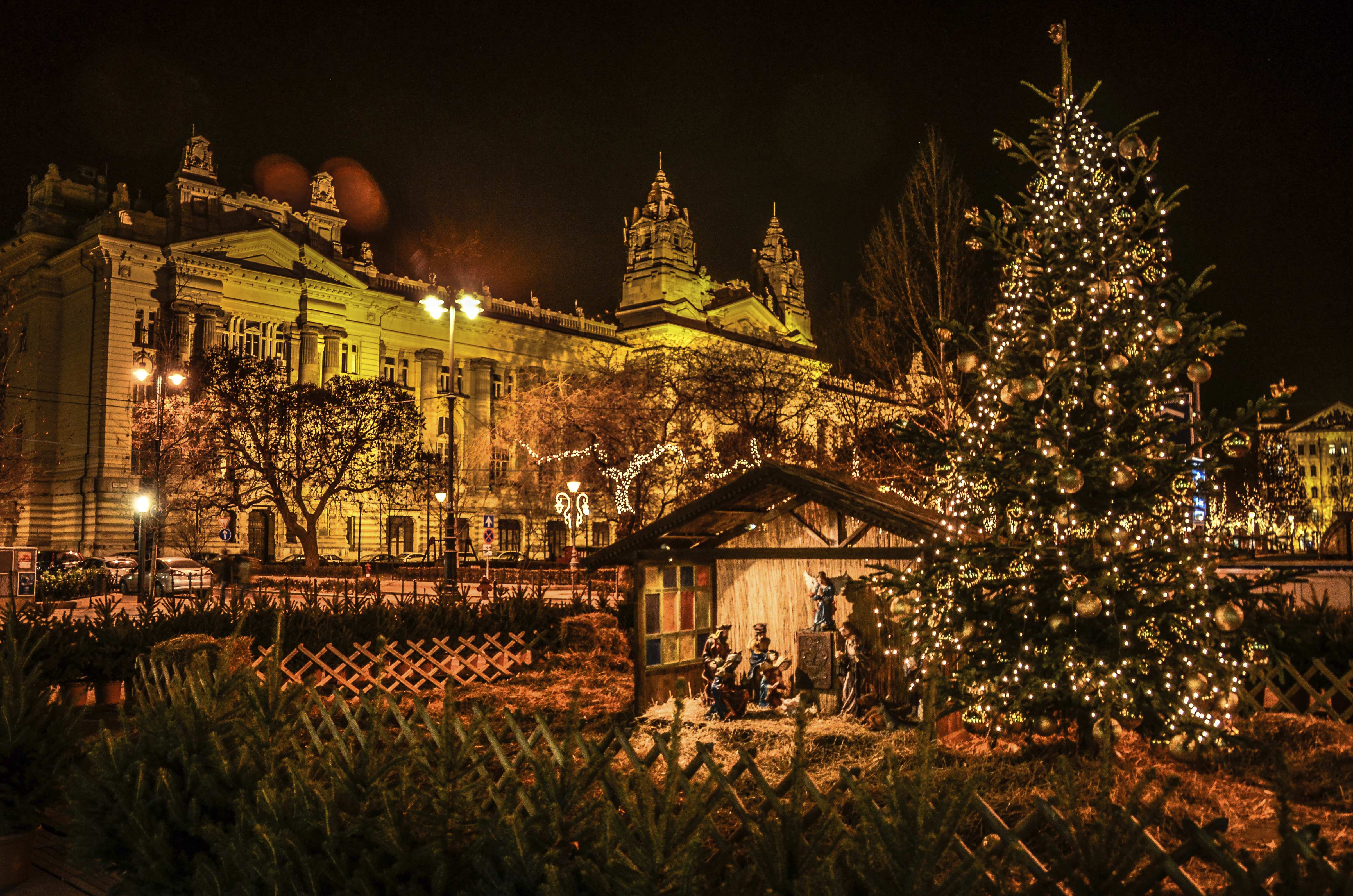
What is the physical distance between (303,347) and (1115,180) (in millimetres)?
53822

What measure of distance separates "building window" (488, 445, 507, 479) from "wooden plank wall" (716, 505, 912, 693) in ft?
151

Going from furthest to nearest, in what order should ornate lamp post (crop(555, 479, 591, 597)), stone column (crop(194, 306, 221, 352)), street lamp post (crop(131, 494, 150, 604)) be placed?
stone column (crop(194, 306, 221, 352))
ornate lamp post (crop(555, 479, 591, 597))
street lamp post (crop(131, 494, 150, 604))

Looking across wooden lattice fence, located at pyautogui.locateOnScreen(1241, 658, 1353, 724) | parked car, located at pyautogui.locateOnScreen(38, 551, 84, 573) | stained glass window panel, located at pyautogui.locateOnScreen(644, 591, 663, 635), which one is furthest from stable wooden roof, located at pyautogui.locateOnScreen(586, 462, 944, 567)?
parked car, located at pyautogui.locateOnScreen(38, 551, 84, 573)

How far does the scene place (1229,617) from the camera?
789cm

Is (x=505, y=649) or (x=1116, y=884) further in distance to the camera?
(x=505, y=649)

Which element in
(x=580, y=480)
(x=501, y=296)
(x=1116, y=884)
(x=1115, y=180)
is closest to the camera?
(x=1116, y=884)

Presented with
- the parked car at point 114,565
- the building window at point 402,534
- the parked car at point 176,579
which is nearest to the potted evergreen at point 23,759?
the parked car at point 176,579

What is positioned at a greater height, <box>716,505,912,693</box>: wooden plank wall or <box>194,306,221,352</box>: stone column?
<box>194,306,221,352</box>: stone column

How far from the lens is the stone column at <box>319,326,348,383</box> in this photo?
189 feet

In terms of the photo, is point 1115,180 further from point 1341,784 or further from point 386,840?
point 386,840

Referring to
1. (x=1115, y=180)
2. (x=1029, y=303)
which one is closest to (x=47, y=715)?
(x=1029, y=303)

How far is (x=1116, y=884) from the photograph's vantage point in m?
3.36

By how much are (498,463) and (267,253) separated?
18.0 meters

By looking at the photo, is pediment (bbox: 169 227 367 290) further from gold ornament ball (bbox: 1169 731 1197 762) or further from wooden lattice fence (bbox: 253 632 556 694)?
gold ornament ball (bbox: 1169 731 1197 762)
